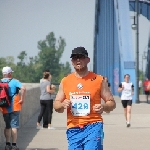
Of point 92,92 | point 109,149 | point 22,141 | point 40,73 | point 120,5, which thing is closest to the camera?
point 92,92

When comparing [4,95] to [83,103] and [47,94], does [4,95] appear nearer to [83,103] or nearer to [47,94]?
[83,103]

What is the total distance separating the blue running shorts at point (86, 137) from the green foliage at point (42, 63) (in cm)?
13245

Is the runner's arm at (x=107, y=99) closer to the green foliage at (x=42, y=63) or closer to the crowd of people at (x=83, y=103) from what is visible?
the crowd of people at (x=83, y=103)

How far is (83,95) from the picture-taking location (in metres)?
6.86

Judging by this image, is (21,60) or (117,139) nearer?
(117,139)

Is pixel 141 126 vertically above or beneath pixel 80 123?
beneath

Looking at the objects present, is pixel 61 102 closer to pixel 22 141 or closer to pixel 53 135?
pixel 22 141

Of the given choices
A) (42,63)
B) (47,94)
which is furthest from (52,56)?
(47,94)

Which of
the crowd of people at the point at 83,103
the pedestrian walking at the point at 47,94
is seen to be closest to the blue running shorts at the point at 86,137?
the crowd of people at the point at 83,103

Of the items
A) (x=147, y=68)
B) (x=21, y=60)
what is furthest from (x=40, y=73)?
(x=147, y=68)

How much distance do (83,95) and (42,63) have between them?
154 m

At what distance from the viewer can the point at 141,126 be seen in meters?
18.0

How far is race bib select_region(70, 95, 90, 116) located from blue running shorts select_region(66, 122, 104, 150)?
0.15m

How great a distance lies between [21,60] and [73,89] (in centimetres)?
15075
